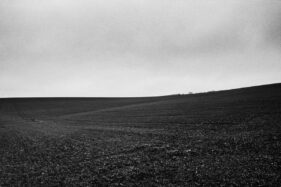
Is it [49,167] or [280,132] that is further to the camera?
[280,132]

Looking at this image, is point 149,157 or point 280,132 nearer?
point 149,157

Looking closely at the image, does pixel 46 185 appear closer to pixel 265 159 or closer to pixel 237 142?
pixel 265 159

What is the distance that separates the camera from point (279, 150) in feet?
45.9

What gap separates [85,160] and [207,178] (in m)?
9.03

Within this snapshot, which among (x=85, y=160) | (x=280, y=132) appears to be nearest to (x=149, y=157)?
(x=85, y=160)

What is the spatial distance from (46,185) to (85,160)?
14.2ft

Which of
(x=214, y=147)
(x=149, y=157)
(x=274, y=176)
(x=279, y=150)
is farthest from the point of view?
(x=214, y=147)

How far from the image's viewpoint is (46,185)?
11.6 metres

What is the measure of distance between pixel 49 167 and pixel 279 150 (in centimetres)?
1556

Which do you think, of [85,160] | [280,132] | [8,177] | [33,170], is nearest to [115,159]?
[85,160]

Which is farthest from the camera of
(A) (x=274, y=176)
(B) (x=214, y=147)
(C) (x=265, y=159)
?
(B) (x=214, y=147)

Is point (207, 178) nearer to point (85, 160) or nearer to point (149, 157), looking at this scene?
point (149, 157)

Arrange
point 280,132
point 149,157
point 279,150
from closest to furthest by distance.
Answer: point 279,150, point 149,157, point 280,132

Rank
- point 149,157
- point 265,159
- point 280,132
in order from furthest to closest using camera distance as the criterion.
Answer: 1. point 280,132
2. point 149,157
3. point 265,159
